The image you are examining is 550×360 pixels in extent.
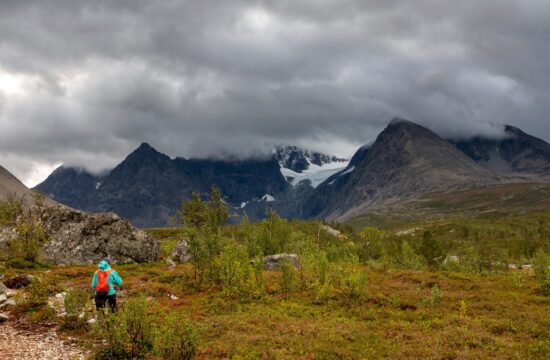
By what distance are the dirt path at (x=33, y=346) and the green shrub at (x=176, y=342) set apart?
4004 millimetres

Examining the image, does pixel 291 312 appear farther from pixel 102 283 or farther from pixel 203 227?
pixel 203 227

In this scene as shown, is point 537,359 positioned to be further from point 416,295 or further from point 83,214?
point 83,214

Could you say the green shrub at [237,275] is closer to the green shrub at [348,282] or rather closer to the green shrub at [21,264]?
the green shrub at [348,282]

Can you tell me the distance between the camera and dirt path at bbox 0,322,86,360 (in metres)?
19.5

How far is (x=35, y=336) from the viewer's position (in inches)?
893

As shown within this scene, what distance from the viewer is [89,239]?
5231 centimetres

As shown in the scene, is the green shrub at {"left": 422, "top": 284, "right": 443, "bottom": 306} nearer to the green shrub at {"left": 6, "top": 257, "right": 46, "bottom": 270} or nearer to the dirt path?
the dirt path

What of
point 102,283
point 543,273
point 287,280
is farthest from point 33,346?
point 543,273

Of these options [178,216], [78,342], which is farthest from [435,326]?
[178,216]

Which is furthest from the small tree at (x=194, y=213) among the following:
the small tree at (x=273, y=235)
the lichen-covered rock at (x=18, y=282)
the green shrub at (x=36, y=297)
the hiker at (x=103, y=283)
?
the hiker at (x=103, y=283)

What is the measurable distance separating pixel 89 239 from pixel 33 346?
109ft

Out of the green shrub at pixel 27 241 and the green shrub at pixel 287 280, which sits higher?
the green shrub at pixel 27 241

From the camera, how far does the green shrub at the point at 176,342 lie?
18188 millimetres

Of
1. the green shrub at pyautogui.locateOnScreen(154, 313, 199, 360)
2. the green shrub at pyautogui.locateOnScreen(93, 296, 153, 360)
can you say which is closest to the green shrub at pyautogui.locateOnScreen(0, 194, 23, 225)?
the green shrub at pyautogui.locateOnScreen(93, 296, 153, 360)
